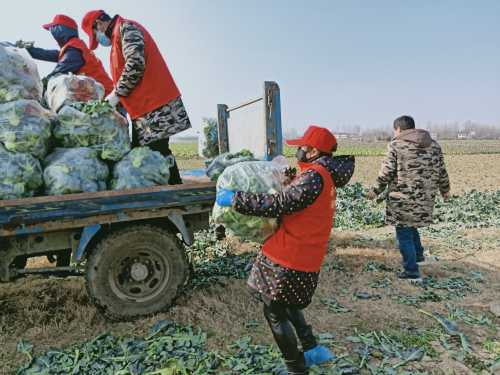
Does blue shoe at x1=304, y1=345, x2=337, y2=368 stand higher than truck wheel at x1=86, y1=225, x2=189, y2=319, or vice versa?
truck wheel at x1=86, y1=225, x2=189, y2=319

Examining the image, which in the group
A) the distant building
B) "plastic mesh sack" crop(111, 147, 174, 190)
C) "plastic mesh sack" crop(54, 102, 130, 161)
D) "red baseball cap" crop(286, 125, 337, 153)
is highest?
the distant building

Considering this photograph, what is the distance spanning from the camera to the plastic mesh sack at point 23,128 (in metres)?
3.21

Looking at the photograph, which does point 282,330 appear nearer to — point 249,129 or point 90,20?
point 249,129

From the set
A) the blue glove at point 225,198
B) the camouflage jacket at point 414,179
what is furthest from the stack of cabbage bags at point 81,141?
the camouflage jacket at point 414,179

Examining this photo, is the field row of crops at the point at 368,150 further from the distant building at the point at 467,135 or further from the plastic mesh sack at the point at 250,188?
the distant building at the point at 467,135

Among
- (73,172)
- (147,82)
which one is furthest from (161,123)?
(73,172)

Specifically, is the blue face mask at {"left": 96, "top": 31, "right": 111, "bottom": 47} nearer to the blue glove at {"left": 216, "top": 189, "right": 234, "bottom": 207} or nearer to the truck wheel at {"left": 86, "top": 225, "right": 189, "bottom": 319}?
the truck wheel at {"left": 86, "top": 225, "right": 189, "bottom": 319}

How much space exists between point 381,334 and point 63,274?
9.49 feet

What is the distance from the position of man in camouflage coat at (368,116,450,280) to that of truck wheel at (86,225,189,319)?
2556 millimetres

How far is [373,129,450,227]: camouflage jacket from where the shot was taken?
455 cm

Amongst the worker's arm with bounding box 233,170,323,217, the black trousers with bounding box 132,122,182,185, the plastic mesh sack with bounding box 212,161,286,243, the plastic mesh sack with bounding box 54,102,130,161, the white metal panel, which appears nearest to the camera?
the worker's arm with bounding box 233,170,323,217

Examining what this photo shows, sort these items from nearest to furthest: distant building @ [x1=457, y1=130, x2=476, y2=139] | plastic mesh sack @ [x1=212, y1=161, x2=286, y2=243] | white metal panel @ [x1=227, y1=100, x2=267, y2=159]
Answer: plastic mesh sack @ [x1=212, y1=161, x2=286, y2=243] → white metal panel @ [x1=227, y1=100, x2=267, y2=159] → distant building @ [x1=457, y1=130, x2=476, y2=139]

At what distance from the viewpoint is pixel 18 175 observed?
3.13m

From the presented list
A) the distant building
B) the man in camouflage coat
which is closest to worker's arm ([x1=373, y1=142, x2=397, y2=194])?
the man in camouflage coat
